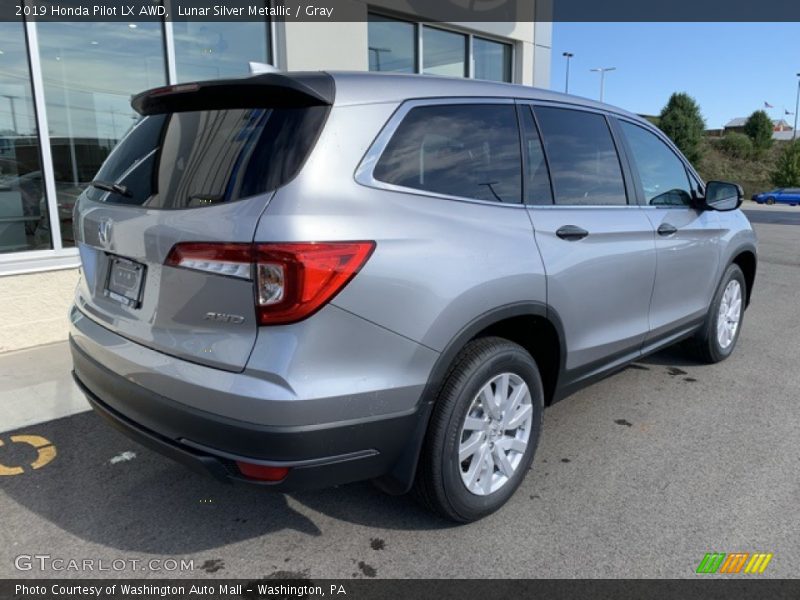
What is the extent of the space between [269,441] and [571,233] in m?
1.70

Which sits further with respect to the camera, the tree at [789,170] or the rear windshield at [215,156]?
the tree at [789,170]

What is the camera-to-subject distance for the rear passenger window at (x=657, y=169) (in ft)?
12.1

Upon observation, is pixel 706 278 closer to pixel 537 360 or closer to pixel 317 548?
pixel 537 360

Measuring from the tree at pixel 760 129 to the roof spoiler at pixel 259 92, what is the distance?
75.2m

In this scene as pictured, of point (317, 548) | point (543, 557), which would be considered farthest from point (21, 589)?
point (543, 557)

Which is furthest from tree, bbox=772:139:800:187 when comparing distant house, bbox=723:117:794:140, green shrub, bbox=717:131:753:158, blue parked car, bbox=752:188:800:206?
distant house, bbox=723:117:794:140

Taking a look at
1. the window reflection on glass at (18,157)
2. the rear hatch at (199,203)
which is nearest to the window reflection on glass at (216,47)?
the window reflection on glass at (18,157)

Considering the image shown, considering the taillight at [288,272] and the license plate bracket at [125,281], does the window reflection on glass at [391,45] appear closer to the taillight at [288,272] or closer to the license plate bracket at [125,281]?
the license plate bracket at [125,281]

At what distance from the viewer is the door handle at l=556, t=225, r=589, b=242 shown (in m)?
2.85

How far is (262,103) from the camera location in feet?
7.22

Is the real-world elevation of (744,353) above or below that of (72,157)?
below

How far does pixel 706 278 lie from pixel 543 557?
2.57 m

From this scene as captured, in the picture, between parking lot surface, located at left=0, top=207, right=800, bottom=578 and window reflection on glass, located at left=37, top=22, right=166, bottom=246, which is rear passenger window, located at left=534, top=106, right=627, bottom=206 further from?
window reflection on glass, located at left=37, top=22, right=166, bottom=246

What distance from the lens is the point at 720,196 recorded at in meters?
4.08
